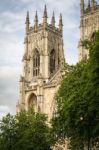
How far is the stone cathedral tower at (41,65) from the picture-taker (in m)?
69.3

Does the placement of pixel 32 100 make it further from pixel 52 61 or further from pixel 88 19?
pixel 88 19

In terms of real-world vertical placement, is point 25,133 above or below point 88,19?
below

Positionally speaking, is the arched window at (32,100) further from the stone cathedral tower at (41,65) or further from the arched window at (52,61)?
the arched window at (52,61)

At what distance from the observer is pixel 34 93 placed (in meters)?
71.6

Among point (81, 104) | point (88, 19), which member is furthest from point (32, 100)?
point (81, 104)

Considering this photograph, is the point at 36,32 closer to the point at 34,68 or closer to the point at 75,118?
the point at 34,68

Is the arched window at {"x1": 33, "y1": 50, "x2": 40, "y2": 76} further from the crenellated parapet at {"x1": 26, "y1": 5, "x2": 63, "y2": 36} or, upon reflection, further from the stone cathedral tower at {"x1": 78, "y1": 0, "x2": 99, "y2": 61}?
the stone cathedral tower at {"x1": 78, "y1": 0, "x2": 99, "y2": 61}

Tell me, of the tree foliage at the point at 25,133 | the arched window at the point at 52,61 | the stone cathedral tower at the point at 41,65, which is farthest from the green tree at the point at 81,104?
the arched window at the point at 52,61

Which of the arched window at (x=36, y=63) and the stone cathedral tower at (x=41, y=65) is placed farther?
the arched window at (x=36, y=63)

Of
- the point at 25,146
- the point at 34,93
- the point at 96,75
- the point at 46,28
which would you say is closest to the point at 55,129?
the point at 25,146

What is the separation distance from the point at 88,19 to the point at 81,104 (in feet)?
113

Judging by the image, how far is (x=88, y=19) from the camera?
70.6 m

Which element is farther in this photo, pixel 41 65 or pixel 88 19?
pixel 41 65

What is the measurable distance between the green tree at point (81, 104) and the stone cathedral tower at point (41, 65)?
21.0 meters
